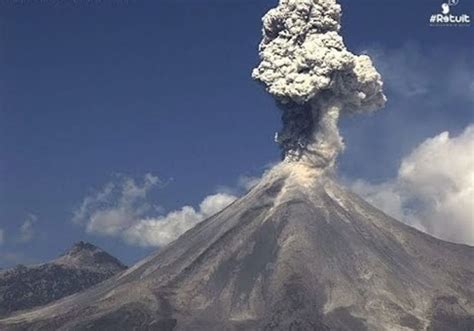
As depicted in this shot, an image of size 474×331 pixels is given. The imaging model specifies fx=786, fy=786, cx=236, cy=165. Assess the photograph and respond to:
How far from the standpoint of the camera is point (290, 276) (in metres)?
119

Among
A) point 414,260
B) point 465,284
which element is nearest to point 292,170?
point 414,260

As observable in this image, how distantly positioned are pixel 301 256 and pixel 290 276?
20.4ft

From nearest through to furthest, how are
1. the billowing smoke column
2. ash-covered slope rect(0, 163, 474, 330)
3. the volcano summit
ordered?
ash-covered slope rect(0, 163, 474, 330)
the volcano summit
the billowing smoke column

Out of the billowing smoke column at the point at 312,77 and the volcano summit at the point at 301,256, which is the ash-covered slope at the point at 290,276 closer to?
the volcano summit at the point at 301,256

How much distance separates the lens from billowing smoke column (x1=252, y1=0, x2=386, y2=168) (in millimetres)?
138500

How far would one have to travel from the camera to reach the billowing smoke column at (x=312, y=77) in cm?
13850

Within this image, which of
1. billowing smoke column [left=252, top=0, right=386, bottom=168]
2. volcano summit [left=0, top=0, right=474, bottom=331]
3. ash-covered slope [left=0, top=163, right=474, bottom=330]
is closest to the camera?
ash-covered slope [left=0, top=163, right=474, bottom=330]

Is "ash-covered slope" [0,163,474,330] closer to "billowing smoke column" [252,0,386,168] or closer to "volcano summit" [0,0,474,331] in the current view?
"volcano summit" [0,0,474,331]

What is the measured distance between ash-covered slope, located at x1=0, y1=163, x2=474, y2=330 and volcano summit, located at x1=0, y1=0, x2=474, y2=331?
249 millimetres

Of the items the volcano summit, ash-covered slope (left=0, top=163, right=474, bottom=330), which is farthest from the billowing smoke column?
ash-covered slope (left=0, top=163, right=474, bottom=330)

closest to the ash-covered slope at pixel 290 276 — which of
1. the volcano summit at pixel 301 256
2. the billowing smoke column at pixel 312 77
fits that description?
the volcano summit at pixel 301 256

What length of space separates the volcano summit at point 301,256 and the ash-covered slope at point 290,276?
249 millimetres

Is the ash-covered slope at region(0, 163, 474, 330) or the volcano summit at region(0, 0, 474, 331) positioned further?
the volcano summit at region(0, 0, 474, 331)

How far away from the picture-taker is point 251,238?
434 ft
